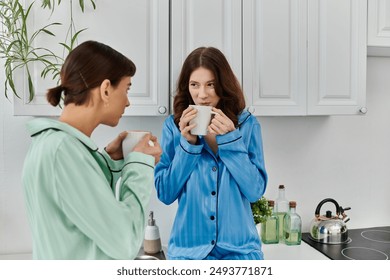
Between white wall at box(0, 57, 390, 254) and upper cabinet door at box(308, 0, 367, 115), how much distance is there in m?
0.32

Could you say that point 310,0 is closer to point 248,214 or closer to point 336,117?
point 336,117

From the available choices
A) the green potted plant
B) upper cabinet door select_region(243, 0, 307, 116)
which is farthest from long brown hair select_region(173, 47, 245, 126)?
the green potted plant

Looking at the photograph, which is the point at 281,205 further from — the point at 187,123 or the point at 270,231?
the point at 187,123

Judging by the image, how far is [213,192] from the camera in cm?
122

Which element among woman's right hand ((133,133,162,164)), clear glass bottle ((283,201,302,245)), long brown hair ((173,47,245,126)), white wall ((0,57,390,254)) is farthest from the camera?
white wall ((0,57,390,254))

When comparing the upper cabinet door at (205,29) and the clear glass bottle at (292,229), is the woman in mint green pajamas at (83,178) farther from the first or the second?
the clear glass bottle at (292,229)

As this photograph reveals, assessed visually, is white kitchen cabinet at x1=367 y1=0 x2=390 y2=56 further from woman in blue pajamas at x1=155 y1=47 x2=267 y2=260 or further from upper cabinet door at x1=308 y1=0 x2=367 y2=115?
woman in blue pajamas at x1=155 y1=47 x2=267 y2=260

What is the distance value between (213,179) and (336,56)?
2.63 feet

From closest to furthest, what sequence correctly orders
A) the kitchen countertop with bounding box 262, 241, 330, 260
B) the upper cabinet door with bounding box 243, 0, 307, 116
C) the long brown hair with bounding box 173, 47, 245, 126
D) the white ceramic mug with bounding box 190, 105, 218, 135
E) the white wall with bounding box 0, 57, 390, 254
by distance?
the white ceramic mug with bounding box 190, 105, 218, 135 < the long brown hair with bounding box 173, 47, 245, 126 < the upper cabinet door with bounding box 243, 0, 307, 116 < the kitchen countertop with bounding box 262, 241, 330, 260 < the white wall with bounding box 0, 57, 390, 254

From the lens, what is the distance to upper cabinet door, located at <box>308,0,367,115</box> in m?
1.60

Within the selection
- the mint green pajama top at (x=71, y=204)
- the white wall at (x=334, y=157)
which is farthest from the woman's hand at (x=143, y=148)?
the white wall at (x=334, y=157)

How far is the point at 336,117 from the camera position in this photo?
6.57 feet
